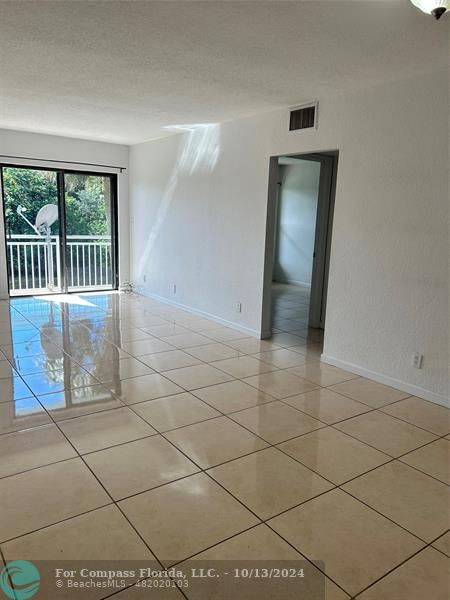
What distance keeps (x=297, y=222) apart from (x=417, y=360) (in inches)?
242

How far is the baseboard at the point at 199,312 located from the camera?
504 cm

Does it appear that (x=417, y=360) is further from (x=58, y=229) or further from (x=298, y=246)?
(x=298, y=246)

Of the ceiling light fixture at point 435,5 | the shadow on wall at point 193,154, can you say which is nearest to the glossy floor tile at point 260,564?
the ceiling light fixture at point 435,5

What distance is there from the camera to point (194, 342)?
15.3 feet

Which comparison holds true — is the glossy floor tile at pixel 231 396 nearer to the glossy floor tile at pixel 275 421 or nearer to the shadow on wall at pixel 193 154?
the glossy floor tile at pixel 275 421

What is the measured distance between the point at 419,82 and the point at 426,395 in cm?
234

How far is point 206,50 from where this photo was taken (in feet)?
9.41

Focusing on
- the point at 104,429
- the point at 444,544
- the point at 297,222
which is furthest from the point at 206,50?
the point at 297,222

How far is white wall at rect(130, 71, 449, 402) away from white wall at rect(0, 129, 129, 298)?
88.8 inches

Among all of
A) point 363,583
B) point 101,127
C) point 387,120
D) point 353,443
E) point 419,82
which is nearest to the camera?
point 363,583

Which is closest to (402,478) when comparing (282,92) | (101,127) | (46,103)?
(282,92)

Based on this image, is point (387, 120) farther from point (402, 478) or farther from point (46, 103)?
point (46, 103)

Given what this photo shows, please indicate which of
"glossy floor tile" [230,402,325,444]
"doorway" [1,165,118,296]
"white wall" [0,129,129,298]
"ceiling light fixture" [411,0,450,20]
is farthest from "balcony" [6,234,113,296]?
"ceiling light fixture" [411,0,450,20]

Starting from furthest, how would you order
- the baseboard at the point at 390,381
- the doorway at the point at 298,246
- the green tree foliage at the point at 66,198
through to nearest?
the green tree foliage at the point at 66,198
the doorway at the point at 298,246
the baseboard at the point at 390,381
